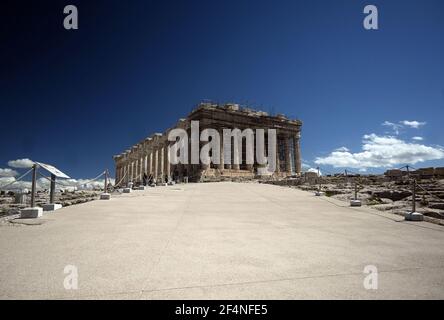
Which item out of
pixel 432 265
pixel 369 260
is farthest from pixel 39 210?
pixel 432 265

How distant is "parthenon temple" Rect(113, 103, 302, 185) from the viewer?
1911 inches

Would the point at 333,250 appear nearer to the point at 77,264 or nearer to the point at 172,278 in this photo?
the point at 172,278

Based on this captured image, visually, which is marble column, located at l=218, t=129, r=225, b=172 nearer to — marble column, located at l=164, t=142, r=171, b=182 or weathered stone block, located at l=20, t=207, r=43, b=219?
marble column, located at l=164, t=142, r=171, b=182

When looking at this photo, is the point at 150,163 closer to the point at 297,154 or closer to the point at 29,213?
the point at 297,154

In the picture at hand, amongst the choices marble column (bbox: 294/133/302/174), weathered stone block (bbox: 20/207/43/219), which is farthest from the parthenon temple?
weathered stone block (bbox: 20/207/43/219)

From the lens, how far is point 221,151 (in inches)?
1940

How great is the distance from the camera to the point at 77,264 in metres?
3.74

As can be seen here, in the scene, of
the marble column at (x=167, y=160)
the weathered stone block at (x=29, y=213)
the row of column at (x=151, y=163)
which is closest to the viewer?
the weathered stone block at (x=29, y=213)

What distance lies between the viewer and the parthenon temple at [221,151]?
48531mm

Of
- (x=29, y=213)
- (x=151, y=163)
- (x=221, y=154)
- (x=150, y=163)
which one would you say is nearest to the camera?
(x=29, y=213)

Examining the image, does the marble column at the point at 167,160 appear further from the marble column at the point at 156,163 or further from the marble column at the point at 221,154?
the marble column at the point at 221,154

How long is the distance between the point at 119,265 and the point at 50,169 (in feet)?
22.3

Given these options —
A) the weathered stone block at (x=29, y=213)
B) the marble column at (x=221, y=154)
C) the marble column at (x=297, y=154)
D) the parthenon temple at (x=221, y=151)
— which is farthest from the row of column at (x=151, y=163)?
the weathered stone block at (x=29, y=213)

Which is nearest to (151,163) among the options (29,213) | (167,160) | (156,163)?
(156,163)
